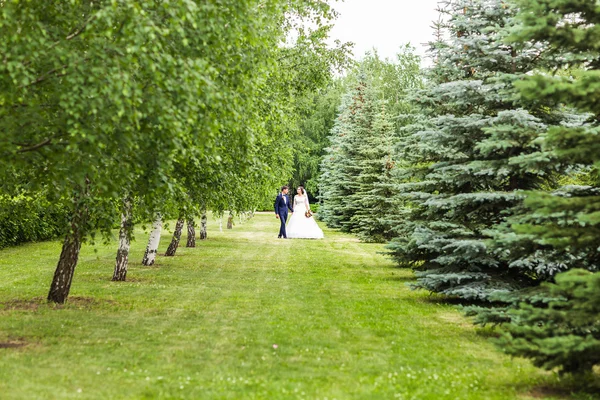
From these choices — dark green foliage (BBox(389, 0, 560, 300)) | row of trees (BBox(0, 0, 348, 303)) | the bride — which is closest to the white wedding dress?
the bride

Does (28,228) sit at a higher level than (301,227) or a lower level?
lower

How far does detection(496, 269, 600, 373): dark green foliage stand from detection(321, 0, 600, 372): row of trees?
15 mm

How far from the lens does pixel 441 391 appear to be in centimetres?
818

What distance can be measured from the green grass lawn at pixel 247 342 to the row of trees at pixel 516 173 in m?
0.83

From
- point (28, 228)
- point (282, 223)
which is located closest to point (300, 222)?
point (282, 223)

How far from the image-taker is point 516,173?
42.2ft

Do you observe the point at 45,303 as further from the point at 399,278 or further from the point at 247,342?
the point at 399,278

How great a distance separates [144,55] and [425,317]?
760 cm

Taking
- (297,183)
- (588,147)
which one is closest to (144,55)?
(588,147)

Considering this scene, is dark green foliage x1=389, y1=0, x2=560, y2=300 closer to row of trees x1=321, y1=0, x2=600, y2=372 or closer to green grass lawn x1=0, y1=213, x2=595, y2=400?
row of trees x1=321, y1=0, x2=600, y2=372

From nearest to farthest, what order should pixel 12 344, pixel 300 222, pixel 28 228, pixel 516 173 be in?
1. pixel 12 344
2. pixel 516 173
3. pixel 28 228
4. pixel 300 222

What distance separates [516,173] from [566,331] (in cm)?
544

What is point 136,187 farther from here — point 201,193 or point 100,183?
point 201,193

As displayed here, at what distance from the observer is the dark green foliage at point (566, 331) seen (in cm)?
725
